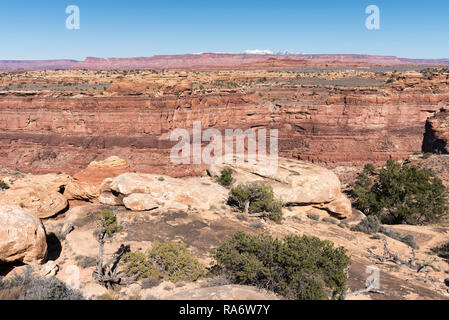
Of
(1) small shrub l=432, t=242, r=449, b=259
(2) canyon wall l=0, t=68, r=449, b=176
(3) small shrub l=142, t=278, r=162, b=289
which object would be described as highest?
(2) canyon wall l=0, t=68, r=449, b=176

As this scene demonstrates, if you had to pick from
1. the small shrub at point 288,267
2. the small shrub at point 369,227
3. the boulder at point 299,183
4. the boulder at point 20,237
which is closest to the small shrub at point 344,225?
the small shrub at point 369,227

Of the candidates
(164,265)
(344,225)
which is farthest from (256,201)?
(164,265)

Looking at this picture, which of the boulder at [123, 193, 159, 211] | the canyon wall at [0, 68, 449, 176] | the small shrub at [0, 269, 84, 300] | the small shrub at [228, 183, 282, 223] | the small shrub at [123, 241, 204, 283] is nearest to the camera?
the small shrub at [0, 269, 84, 300]

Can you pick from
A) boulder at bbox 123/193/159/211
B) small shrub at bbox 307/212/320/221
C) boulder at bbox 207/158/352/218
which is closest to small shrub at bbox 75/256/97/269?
boulder at bbox 123/193/159/211

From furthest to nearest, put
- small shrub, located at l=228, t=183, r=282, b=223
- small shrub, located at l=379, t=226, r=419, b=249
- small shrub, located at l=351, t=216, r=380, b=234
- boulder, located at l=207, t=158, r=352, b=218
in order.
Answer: boulder, located at l=207, t=158, r=352, b=218 → small shrub, located at l=351, t=216, r=380, b=234 → small shrub, located at l=228, t=183, r=282, b=223 → small shrub, located at l=379, t=226, r=419, b=249

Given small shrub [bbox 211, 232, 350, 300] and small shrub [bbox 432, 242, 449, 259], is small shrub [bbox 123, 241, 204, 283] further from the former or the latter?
small shrub [bbox 432, 242, 449, 259]
